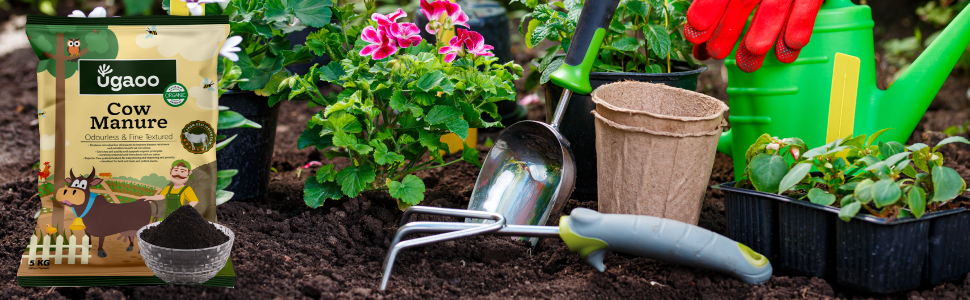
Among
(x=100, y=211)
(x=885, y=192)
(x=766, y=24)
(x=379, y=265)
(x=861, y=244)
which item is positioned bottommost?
(x=379, y=265)

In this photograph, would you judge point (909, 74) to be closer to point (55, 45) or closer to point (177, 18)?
point (177, 18)

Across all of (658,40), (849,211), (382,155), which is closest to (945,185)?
(849,211)

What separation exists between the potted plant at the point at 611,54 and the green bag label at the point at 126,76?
2.89 feet

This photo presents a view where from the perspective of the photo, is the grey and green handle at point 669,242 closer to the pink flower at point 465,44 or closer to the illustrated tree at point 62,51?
the pink flower at point 465,44

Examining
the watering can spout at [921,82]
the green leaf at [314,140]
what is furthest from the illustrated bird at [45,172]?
the watering can spout at [921,82]

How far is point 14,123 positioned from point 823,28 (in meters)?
2.90

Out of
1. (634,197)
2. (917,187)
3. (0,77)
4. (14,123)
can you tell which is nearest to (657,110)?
(634,197)

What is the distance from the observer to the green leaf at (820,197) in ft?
3.55

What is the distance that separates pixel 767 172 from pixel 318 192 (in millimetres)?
974

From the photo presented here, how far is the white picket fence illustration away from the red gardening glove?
1.31 metres

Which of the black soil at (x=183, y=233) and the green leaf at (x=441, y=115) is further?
→ the green leaf at (x=441, y=115)

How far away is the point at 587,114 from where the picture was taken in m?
1.60

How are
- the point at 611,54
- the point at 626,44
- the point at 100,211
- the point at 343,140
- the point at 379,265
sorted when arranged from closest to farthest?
1. the point at 100,211
2. the point at 379,265
3. the point at 343,140
4. the point at 626,44
5. the point at 611,54

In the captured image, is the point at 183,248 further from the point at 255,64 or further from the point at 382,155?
the point at 255,64
